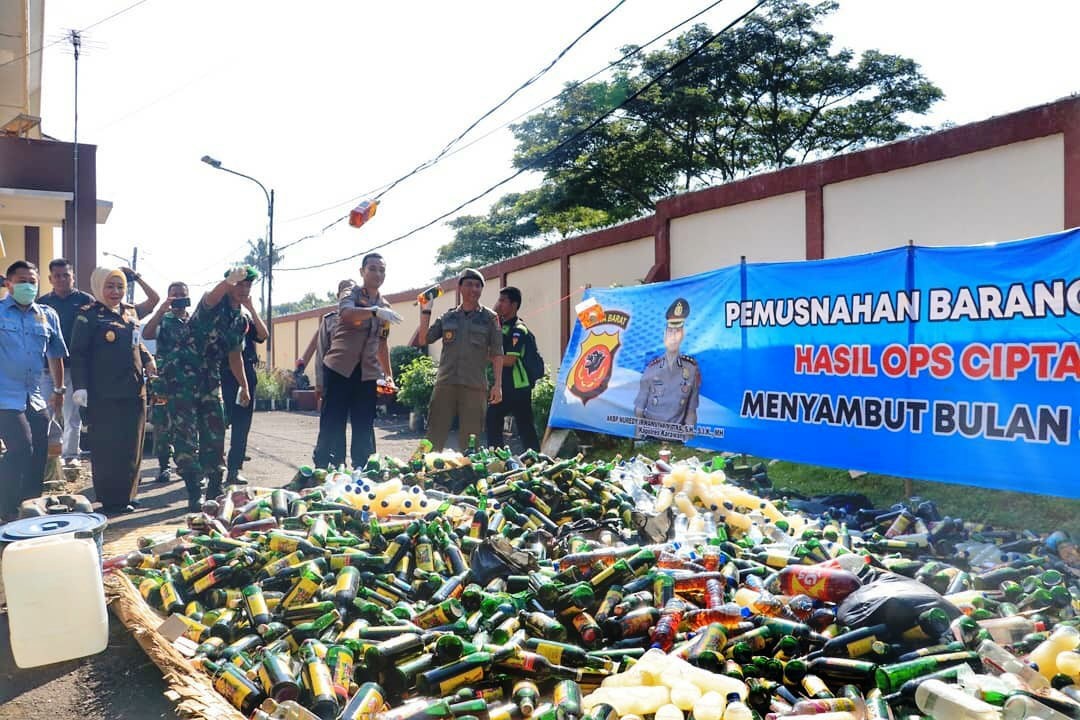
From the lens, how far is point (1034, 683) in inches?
117

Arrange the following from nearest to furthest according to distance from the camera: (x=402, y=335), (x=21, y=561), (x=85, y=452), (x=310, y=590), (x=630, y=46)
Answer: (x=21, y=561)
(x=310, y=590)
(x=85, y=452)
(x=402, y=335)
(x=630, y=46)

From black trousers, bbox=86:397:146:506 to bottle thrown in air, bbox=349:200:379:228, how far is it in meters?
13.3

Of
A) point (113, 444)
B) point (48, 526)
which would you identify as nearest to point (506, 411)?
point (113, 444)

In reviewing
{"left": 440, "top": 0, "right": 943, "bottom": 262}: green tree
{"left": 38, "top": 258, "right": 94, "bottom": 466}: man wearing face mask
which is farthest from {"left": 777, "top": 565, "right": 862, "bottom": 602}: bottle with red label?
→ {"left": 440, "top": 0, "right": 943, "bottom": 262}: green tree

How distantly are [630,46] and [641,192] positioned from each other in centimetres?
603

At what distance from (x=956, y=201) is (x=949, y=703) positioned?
7130mm

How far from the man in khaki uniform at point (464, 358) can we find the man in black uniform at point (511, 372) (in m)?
0.69

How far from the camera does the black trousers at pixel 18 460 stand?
6.14 meters

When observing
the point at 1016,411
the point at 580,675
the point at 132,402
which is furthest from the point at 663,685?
the point at 132,402

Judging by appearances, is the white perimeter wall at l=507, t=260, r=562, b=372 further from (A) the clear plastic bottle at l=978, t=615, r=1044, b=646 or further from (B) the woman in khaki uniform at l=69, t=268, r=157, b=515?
(A) the clear plastic bottle at l=978, t=615, r=1044, b=646

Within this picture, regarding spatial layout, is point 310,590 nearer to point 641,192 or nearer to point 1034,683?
point 1034,683

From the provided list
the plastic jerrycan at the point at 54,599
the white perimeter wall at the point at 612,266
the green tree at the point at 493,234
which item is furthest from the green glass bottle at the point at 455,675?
the green tree at the point at 493,234

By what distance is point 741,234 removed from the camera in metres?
11.5

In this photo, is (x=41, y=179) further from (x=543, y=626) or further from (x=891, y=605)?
(x=891, y=605)
